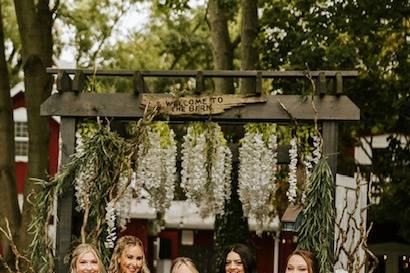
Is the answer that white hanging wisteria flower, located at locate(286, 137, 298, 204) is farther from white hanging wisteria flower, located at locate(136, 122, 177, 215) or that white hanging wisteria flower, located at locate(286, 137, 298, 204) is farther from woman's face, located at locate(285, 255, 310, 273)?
woman's face, located at locate(285, 255, 310, 273)

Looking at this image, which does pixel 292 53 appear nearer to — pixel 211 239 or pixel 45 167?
pixel 45 167

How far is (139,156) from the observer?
10.2 m

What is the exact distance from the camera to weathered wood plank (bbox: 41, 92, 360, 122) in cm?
857

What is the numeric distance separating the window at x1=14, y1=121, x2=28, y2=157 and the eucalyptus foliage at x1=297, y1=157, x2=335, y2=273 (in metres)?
18.2

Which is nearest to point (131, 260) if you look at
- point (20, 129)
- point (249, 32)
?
point (249, 32)

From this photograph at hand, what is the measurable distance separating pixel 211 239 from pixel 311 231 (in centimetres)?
1844

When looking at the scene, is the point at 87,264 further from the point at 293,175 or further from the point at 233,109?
the point at 293,175

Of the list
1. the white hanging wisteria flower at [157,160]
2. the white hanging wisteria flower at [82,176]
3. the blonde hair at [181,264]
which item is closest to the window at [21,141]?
the white hanging wisteria flower at [157,160]

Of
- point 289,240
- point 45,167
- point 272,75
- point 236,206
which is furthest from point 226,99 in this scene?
point 289,240

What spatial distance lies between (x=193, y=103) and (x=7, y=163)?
12.5 feet

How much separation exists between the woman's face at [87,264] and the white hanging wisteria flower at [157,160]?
3.67m

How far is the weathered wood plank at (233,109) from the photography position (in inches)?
337

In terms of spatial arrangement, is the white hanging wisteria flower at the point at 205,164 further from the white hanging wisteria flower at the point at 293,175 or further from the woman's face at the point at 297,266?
the woman's face at the point at 297,266

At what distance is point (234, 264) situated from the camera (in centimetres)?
632
